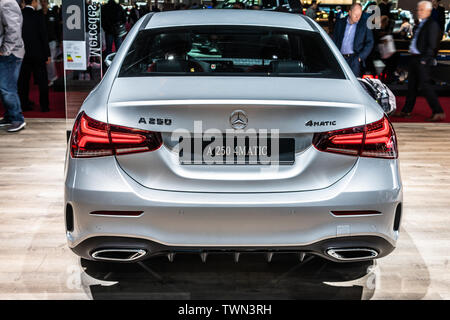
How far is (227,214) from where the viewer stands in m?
2.31

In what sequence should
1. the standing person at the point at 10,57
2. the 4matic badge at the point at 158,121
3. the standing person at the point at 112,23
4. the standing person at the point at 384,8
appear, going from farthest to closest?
the standing person at the point at 384,8 < the standing person at the point at 112,23 < the standing person at the point at 10,57 < the 4matic badge at the point at 158,121

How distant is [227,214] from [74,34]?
5.36 metres

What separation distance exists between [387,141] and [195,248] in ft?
3.01

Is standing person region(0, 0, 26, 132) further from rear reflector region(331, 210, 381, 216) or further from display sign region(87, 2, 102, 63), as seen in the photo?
rear reflector region(331, 210, 381, 216)

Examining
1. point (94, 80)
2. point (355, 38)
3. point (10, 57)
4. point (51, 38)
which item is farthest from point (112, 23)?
point (355, 38)

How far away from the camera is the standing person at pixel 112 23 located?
37.3ft

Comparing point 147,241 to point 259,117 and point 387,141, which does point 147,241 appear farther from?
point 387,141

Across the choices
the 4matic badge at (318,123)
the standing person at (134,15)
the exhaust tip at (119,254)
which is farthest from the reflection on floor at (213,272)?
the standing person at (134,15)

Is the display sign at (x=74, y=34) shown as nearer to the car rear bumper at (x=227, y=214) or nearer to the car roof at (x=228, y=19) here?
the car roof at (x=228, y=19)

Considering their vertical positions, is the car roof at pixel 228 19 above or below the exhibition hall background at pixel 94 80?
above

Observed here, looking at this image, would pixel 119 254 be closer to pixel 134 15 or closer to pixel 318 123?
pixel 318 123

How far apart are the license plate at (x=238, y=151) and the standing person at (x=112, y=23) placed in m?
9.52

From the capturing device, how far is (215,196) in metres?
2.32
